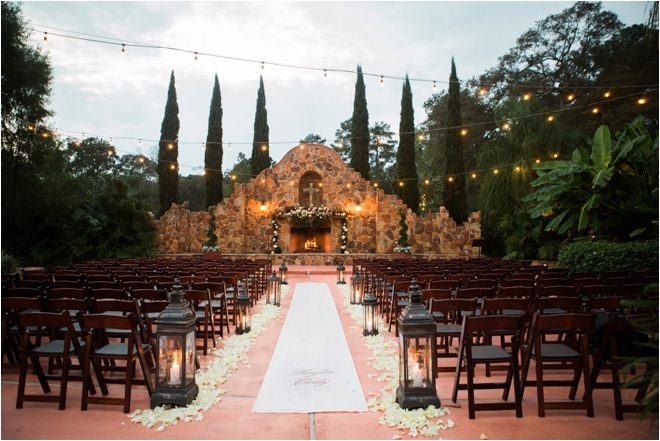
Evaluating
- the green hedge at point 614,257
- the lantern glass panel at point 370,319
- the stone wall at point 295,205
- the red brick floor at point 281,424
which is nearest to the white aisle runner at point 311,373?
the red brick floor at point 281,424

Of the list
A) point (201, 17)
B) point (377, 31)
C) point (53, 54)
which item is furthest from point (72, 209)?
point (377, 31)

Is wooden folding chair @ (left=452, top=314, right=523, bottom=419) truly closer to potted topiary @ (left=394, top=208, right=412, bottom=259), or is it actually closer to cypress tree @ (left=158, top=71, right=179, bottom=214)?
potted topiary @ (left=394, top=208, right=412, bottom=259)

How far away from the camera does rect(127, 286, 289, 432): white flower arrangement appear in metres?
3.27

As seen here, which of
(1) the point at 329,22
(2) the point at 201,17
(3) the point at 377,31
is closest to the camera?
(2) the point at 201,17

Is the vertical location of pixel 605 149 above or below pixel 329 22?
below

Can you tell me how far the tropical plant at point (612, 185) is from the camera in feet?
33.5

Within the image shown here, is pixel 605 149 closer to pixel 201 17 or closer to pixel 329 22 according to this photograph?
pixel 329 22

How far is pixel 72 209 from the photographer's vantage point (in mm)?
17953

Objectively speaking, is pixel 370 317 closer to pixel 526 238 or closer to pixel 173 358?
pixel 173 358

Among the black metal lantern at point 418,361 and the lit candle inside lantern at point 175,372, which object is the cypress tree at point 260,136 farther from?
the black metal lantern at point 418,361

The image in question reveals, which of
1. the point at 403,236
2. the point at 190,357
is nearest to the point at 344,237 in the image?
the point at 403,236

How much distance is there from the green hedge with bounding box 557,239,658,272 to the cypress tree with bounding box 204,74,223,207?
20811 millimetres

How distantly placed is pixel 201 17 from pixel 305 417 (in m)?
9.07

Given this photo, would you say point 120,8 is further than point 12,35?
No
